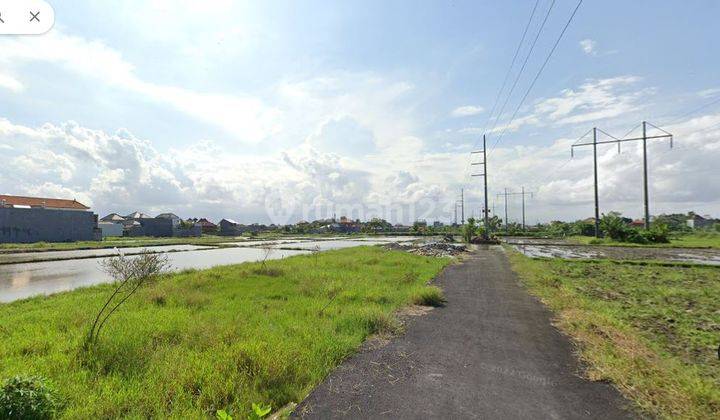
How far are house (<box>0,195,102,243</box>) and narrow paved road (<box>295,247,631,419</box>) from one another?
182ft

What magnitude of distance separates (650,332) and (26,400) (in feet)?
36.1

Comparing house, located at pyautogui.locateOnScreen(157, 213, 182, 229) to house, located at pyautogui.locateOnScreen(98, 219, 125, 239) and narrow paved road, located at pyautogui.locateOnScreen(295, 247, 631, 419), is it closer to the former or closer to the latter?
house, located at pyautogui.locateOnScreen(98, 219, 125, 239)


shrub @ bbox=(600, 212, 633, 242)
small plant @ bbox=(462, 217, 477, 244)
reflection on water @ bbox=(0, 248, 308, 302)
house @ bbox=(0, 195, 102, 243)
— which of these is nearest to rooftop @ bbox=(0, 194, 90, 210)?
house @ bbox=(0, 195, 102, 243)

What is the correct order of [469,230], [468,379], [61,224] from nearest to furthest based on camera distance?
[468,379] → [61,224] → [469,230]

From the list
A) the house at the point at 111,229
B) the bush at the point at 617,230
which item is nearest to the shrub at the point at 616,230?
the bush at the point at 617,230

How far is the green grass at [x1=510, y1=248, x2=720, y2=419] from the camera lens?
445 centimetres

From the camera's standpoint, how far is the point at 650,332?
7539 millimetres

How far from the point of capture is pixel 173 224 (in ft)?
242

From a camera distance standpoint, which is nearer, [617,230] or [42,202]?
[617,230]

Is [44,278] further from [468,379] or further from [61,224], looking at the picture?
[61,224]

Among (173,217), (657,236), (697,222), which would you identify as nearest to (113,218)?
(173,217)

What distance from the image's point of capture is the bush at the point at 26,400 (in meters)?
3.63

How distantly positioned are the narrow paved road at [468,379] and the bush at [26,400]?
2.88 metres

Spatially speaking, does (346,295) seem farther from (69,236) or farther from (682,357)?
(69,236)
